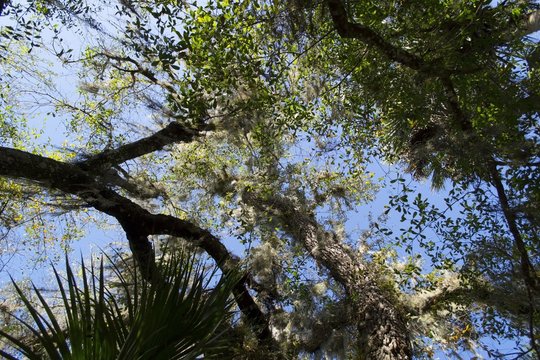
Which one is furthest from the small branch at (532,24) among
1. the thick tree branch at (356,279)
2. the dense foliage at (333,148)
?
the thick tree branch at (356,279)

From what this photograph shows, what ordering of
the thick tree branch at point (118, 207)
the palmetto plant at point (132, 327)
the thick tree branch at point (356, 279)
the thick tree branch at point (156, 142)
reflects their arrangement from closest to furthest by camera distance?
the palmetto plant at point (132, 327) < the thick tree branch at point (118, 207) < the thick tree branch at point (356, 279) < the thick tree branch at point (156, 142)

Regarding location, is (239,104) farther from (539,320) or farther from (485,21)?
(539,320)

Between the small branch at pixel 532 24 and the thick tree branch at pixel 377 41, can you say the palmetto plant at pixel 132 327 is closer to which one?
the thick tree branch at pixel 377 41

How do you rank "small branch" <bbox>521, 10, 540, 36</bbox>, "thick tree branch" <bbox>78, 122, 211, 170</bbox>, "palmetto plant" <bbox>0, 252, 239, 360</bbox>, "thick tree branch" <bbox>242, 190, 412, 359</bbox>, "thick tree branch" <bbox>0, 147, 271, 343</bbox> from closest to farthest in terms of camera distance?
"palmetto plant" <bbox>0, 252, 239, 360</bbox>
"thick tree branch" <bbox>0, 147, 271, 343</bbox>
"thick tree branch" <bbox>242, 190, 412, 359</bbox>
"small branch" <bbox>521, 10, 540, 36</bbox>
"thick tree branch" <bbox>78, 122, 211, 170</bbox>

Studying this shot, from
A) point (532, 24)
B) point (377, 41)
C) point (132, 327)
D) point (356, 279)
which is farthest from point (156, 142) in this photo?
point (532, 24)

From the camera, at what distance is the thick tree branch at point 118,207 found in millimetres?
3848

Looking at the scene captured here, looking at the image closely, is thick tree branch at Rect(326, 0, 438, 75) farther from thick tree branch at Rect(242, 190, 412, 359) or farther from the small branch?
thick tree branch at Rect(242, 190, 412, 359)

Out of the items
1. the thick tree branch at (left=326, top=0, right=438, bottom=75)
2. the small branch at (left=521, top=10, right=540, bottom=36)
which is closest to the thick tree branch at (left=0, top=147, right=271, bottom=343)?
the thick tree branch at (left=326, top=0, right=438, bottom=75)

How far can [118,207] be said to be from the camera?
15.0 ft

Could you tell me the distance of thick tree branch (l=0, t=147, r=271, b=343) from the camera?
3848 millimetres

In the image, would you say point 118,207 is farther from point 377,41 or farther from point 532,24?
point 532,24

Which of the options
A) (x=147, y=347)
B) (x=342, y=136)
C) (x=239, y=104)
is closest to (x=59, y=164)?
(x=239, y=104)

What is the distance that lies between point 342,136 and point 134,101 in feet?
12.6

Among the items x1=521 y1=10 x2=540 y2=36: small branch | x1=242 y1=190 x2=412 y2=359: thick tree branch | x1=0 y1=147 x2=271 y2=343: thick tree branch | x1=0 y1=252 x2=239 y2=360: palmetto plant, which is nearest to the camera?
x1=0 y1=252 x2=239 y2=360: palmetto plant
